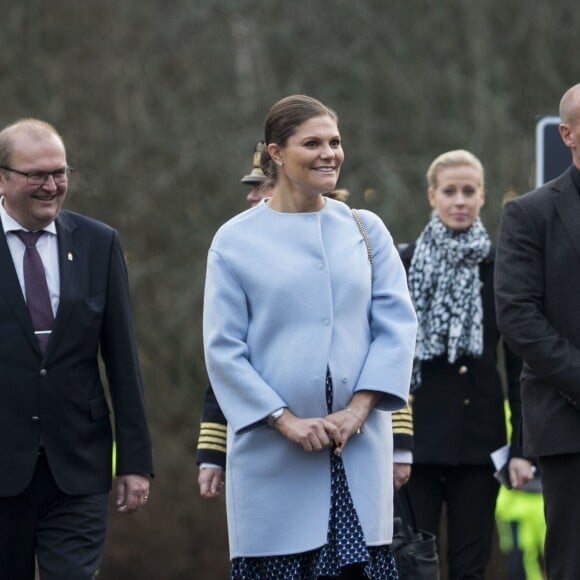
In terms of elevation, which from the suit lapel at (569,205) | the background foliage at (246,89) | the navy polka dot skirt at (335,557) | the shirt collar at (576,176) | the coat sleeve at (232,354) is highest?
the background foliage at (246,89)

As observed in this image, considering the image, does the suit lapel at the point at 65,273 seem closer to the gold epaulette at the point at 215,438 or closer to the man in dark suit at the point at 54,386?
the man in dark suit at the point at 54,386

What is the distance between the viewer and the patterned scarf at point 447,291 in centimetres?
698

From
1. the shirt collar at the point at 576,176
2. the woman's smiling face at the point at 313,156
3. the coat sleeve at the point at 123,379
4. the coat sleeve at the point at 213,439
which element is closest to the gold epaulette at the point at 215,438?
the coat sleeve at the point at 213,439

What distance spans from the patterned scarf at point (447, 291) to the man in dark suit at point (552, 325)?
104 centimetres

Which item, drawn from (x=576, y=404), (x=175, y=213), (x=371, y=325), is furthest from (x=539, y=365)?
(x=175, y=213)

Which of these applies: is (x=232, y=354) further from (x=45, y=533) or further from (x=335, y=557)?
(x=45, y=533)

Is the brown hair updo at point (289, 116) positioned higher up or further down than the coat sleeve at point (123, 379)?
higher up

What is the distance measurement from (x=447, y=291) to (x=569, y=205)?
1270 millimetres

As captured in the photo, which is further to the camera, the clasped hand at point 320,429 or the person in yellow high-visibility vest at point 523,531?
the person in yellow high-visibility vest at point 523,531

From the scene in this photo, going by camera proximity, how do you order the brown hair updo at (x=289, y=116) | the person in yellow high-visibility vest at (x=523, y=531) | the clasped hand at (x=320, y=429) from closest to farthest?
the clasped hand at (x=320, y=429)
the brown hair updo at (x=289, y=116)
the person in yellow high-visibility vest at (x=523, y=531)

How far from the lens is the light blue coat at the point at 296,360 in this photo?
17.3 ft

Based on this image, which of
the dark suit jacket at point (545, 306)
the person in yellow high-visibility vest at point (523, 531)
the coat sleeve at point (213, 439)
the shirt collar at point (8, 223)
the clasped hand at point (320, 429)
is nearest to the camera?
the clasped hand at point (320, 429)

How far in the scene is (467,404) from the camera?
704 cm

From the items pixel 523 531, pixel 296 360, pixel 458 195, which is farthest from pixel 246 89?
pixel 296 360
